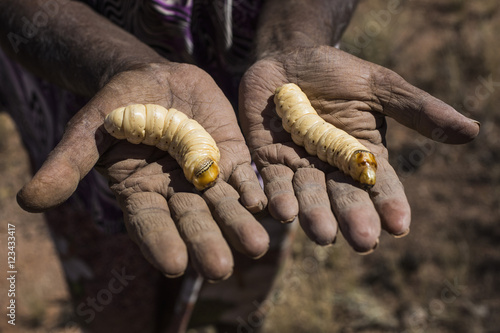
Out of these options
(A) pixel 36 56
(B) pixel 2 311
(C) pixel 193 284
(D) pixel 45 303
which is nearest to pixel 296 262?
(C) pixel 193 284

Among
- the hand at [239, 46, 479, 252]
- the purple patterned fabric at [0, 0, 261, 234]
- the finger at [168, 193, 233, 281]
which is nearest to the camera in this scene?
the finger at [168, 193, 233, 281]

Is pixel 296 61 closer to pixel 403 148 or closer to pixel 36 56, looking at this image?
pixel 36 56

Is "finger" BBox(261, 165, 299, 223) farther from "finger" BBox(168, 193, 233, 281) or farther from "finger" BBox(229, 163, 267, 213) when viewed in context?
"finger" BBox(168, 193, 233, 281)


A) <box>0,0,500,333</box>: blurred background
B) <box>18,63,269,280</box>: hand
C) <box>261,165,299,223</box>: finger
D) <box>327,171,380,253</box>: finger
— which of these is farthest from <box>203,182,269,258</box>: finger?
<box>0,0,500,333</box>: blurred background

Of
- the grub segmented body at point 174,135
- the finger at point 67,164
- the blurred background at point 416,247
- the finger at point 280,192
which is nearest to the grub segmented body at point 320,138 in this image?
the finger at point 280,192

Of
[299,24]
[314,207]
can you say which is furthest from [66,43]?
[314,207]

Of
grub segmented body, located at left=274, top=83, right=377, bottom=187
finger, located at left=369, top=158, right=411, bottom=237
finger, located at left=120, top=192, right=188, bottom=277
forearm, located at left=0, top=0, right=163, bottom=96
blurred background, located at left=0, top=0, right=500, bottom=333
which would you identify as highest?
forearm, located at left=0, top=0, right=163, bottom=96
